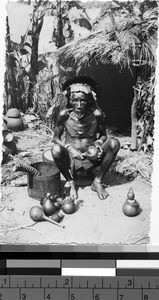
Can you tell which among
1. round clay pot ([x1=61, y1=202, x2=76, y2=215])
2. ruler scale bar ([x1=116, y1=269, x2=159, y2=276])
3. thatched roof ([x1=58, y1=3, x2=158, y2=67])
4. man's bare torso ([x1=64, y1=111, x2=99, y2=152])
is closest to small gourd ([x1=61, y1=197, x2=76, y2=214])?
round clay pot ([x1=61, y1=202, x2=76, y2=215])

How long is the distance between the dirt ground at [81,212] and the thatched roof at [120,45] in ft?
1.00

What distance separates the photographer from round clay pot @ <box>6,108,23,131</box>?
1.57 metres

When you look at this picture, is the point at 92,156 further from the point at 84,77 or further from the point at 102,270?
the point at 102,270

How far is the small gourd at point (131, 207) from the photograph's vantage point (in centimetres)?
155

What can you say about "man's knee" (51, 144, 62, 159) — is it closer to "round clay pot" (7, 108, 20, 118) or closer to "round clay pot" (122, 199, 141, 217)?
"round clay pot" (7, 108, 20, 118)

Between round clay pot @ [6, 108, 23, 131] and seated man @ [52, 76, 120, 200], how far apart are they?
15cm

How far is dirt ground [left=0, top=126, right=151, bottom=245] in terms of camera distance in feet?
5.12

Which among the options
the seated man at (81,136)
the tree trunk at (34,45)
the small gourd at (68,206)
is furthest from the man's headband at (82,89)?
the small gourd at (68,206)

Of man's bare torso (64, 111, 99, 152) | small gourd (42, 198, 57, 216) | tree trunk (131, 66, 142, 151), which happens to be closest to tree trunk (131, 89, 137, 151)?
tree trunk (131, 66, 142, 151)

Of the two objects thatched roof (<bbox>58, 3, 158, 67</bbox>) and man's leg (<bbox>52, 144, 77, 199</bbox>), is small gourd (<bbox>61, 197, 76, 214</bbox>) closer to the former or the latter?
man's leg (<bbox>52, 144, 77, 199</bbox>)

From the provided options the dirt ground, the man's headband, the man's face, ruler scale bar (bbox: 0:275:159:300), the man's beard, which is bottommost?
ruler scale bar (bbox: 0:275:159:300)

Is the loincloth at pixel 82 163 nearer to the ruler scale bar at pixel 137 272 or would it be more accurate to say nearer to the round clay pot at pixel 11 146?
the round clay pot at pixel 11 146

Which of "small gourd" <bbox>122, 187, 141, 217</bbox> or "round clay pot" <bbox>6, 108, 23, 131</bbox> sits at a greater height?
"round clay pot" <bbox>6, 108, 23, 131</bbox>

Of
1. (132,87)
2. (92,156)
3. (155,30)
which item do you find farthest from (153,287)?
(155,30)
